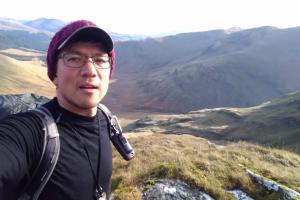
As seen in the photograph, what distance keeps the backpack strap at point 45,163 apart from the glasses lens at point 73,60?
0.46 meters

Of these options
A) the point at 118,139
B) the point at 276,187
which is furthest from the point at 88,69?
the point at 276,187

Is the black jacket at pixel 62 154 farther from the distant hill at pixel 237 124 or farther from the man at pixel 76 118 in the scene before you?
the distant hill at pixel 237 124

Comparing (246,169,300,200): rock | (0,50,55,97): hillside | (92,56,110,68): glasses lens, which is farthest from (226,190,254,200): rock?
(0,50,55,97): hillside

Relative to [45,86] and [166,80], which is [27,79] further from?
[166,80]

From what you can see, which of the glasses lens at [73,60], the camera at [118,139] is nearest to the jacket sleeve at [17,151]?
the glasses lens at [73,60]

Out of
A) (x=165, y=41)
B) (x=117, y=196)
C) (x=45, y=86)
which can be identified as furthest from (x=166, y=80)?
(x=117, y=196)

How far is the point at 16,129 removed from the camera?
96.7 inches

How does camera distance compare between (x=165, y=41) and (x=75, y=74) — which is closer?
(x=75, y=74)

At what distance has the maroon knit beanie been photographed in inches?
114

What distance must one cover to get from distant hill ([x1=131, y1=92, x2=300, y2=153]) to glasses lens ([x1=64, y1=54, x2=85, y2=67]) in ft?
146

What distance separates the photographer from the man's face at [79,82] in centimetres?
295

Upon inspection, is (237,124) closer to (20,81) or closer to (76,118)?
(20,81)

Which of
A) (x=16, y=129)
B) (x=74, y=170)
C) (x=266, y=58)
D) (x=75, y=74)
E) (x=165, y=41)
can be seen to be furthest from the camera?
(x=165, y=41)

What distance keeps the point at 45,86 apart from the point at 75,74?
101693 millimetres
